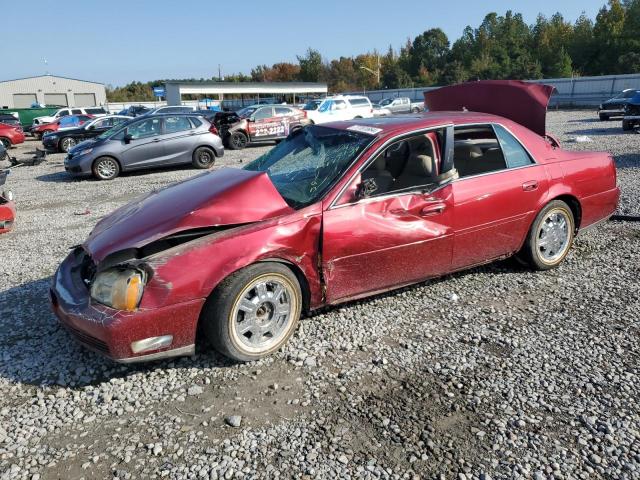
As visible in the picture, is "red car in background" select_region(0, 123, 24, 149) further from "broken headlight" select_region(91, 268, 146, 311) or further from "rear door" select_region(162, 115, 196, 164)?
"broken headlight" select_region(91, 268, 146, 311)

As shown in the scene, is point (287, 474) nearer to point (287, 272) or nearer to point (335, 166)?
point (287, 272)

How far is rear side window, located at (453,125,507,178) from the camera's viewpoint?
14.3 feet

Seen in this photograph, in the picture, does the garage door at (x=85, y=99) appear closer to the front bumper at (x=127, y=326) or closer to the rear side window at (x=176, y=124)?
the rear side window at (x=176, y=124)

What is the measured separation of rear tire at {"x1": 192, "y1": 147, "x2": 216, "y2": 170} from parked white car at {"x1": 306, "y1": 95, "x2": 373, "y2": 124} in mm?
8027

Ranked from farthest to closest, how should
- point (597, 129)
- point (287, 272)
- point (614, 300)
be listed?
point (597, 129) → point (614, 300) → point (287, 272)

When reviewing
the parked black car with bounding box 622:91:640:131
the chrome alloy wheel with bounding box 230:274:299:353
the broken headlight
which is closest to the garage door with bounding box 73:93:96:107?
the parked black car with bounding box 622:91:640:131

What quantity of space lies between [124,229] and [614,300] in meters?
4.08

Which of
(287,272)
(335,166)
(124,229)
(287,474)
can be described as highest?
(335,166)

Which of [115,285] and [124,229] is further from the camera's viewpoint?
[124,229]

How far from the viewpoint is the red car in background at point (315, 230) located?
123 inches

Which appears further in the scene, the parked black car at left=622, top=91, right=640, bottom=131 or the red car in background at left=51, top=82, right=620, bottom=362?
the parked black car at left=622, top=91, right=640, bottom=131

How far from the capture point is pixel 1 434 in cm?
279

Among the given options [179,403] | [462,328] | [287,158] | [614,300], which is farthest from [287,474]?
[614,300]

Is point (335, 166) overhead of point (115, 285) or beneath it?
overhead
